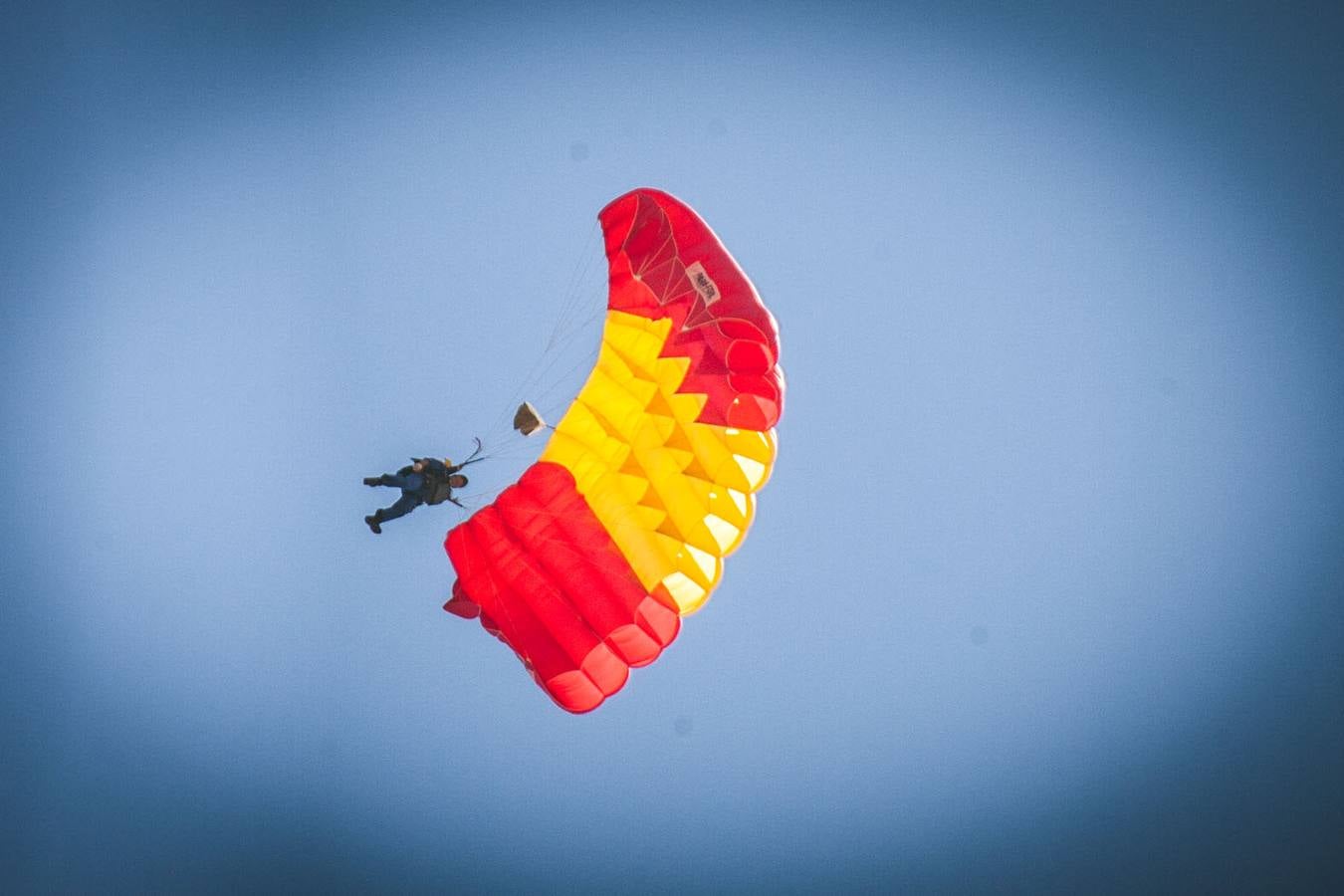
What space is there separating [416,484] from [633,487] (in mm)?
1409

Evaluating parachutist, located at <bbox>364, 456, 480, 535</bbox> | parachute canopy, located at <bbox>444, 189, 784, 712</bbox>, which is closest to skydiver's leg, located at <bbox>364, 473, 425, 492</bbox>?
parachutist, located at <bbox>364, 456, 480, 535</bbox>

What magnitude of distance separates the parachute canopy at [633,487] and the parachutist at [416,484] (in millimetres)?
333

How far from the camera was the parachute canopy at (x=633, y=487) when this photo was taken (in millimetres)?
5883

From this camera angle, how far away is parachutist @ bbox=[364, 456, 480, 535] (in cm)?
654

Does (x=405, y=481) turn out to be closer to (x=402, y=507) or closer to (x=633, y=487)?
(x=402, y=507)

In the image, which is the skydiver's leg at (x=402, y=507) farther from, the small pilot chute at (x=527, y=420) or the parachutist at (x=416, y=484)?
the small pilot chute at (x=527, y=420)

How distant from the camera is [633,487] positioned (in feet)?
21.2

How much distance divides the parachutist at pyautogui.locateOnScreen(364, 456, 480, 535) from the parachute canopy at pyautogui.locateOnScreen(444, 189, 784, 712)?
1.09 feet

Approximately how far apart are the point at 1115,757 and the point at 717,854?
7704 mm

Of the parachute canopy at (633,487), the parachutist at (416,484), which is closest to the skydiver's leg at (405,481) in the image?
the parachutist at (416,484)

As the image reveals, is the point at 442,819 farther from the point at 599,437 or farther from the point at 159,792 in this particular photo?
the point at 599,437

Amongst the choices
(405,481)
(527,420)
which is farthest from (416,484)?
(527,420)

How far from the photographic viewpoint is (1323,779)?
1897 cm

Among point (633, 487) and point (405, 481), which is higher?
point (405, 481)
